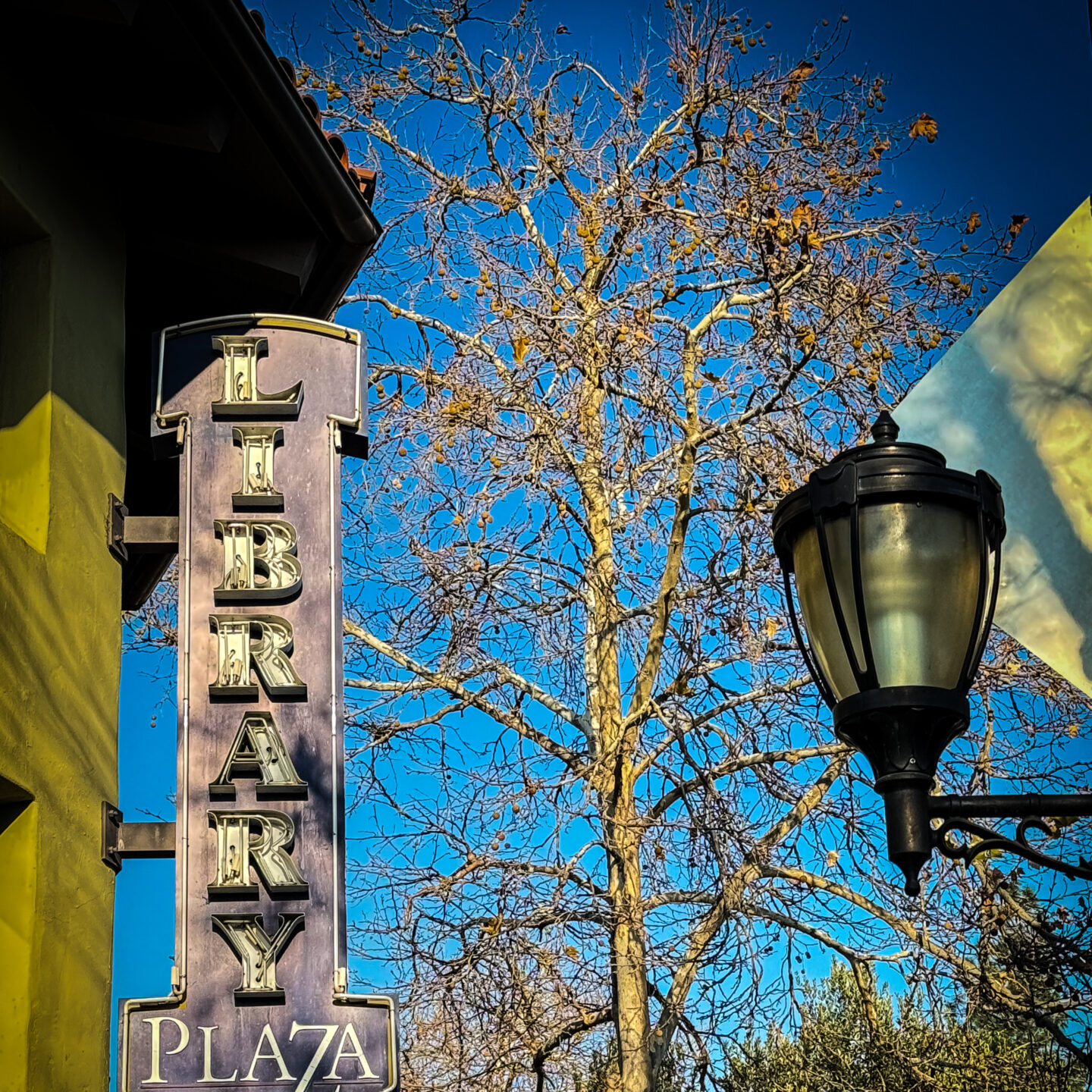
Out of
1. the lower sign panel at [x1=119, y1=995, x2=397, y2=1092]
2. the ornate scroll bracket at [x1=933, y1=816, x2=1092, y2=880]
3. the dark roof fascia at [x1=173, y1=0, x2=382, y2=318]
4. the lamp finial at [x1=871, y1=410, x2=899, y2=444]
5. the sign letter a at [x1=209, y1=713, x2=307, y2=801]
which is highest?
the dark roof fascia at [x1=173, y1=0, x2=382, y2=318]

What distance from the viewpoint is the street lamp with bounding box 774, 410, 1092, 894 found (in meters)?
3.21

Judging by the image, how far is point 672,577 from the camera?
610 inches

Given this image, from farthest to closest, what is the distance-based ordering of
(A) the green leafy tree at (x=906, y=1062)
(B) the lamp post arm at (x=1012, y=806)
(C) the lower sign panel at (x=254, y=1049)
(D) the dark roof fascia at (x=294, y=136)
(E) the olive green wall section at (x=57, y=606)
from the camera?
(A) the green leafy tree at (x=906, y=1062) → (D) the dark roof fascia at (x=294, y=136) → (C) the lower sign panel at (x=254, y=1049) → (E) the olive green wall section at (x=57, y=606) → (B) the lamp post arm at (x=1012, y=806)

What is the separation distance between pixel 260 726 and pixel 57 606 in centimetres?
91

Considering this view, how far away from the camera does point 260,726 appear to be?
20.3 ft

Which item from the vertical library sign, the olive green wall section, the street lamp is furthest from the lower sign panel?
the street lamp

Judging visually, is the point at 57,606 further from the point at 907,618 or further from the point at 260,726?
the point at 907,618

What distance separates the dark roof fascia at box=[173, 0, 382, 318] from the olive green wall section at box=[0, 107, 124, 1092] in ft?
2.74

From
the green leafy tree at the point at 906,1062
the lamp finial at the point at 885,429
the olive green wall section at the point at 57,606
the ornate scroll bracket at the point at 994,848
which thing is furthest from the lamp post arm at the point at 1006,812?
the green leafy tree at the point at 906,1062

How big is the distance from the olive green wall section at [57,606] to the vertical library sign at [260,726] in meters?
0.31

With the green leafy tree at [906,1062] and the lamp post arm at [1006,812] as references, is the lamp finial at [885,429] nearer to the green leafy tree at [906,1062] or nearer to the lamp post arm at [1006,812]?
the lamp post arm at [1006,812]

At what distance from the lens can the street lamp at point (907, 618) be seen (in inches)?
126

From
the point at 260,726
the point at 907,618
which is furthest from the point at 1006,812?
the point at 260,726

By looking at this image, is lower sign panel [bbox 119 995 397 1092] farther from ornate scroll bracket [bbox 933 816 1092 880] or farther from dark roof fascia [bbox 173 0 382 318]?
dark roof fascia [bbox 173 0 382 318]
